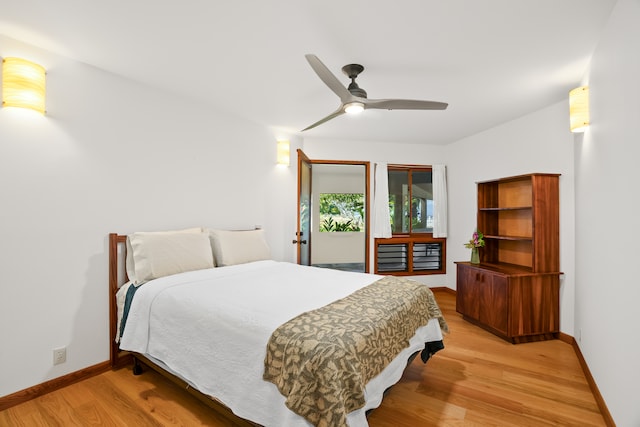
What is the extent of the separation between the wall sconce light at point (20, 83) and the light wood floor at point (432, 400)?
201 centimetres

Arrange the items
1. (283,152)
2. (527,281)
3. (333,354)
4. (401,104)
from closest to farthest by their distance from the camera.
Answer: (333,354) < (401,104) < (527,281) < (283,152)

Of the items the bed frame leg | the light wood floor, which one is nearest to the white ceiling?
the bed frame leg

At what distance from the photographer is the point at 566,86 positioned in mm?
2697

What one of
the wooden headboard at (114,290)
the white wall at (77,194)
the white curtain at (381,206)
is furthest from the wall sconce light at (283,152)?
the wooden headboard at (114,290)

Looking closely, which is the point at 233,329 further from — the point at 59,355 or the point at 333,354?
the point at 59,355

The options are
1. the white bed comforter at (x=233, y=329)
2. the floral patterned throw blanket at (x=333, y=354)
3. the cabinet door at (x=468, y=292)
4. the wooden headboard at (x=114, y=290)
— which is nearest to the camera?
the floral patterned throw blanket at (x=333, y=354)

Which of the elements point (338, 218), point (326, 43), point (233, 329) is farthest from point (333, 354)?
point (338, 218)

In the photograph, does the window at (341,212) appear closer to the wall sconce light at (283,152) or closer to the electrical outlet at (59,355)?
the wall sconce light at (283,152)

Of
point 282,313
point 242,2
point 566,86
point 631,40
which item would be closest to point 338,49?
point 242,2

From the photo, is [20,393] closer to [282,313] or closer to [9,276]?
[9,276]

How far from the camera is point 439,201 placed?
478 centimetres

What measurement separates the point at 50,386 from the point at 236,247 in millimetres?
1671

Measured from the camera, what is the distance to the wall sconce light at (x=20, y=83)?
1.89m

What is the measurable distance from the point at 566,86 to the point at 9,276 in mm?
4700
